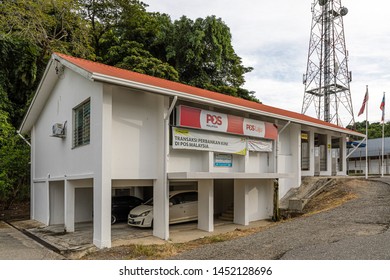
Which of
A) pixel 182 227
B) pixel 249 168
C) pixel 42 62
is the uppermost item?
pixel 42 62

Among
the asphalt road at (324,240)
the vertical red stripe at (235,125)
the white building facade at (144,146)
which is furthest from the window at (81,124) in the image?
the asphalt road at (324,240)

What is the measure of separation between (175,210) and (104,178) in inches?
175

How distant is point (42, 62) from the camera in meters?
21.5

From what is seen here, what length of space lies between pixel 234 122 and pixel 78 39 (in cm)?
1549

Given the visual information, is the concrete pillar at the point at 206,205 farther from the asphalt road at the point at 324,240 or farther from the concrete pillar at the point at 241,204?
the asphalt road at the point at 324,240

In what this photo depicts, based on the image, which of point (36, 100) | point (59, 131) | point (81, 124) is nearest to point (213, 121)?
point (81, 124)

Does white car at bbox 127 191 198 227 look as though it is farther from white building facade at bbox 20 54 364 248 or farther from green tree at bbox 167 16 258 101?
green tree at bbox 167 16 258 101

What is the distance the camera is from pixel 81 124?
11.0 metres

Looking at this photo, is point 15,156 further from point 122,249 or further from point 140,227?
point 122,249

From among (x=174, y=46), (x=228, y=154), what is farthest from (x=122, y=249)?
(x=174, y=46)

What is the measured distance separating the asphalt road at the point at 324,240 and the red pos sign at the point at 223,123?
3886 millimetres

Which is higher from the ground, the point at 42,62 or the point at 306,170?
the point at 42,62

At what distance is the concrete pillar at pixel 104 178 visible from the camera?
29.2 ft

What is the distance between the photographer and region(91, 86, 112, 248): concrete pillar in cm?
890
